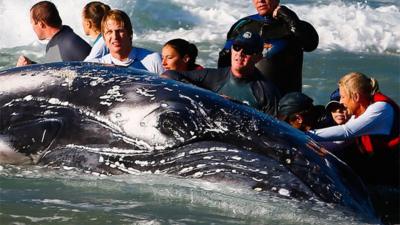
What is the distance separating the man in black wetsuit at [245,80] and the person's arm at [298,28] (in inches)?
64.5

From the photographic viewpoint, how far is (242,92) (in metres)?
8.95

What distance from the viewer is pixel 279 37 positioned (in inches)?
418

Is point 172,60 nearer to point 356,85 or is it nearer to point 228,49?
point 228,49

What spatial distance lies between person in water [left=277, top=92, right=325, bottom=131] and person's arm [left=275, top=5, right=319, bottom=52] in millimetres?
1876

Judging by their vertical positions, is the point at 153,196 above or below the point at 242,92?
below

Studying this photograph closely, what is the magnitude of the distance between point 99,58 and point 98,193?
7.51ft

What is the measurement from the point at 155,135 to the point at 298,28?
3.41 metres

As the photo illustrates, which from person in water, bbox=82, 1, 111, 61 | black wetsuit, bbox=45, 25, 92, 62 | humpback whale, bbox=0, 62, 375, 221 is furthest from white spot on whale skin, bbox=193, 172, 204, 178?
black wetsuit, bbox=45, 25, 92, 62

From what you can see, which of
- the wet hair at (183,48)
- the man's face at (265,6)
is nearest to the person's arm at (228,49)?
the man's face at (265,6)

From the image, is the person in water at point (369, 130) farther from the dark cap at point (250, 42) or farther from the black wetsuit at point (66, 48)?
the black wetsuit at point (66, 48)

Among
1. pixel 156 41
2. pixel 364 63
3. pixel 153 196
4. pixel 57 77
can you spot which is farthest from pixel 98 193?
pixel 156 41

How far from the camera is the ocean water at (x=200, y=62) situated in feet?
24.3

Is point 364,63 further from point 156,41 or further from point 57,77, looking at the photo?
point 57,77

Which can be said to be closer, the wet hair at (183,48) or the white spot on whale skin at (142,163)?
the white spot on whale skin at (142,163)
